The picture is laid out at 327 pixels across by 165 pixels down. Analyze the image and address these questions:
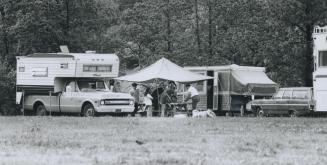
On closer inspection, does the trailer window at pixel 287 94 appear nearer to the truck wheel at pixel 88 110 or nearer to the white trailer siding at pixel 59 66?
the white trailer siding at pixel 59 66

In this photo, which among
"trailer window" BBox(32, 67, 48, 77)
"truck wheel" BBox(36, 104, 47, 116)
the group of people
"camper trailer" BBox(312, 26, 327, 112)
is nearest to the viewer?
"camper trailer" BBox(312, 26, 327, 112)

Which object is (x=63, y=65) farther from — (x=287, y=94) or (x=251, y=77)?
(x=251, y=77)

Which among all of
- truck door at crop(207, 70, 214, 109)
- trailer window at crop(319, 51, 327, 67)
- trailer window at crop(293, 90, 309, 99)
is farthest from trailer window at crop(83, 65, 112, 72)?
trailer window at crop(319, 51, 327, 67)

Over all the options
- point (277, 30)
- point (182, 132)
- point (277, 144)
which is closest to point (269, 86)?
point (277, 30)

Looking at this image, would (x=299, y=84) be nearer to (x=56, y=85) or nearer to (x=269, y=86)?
(x=269, y=86)

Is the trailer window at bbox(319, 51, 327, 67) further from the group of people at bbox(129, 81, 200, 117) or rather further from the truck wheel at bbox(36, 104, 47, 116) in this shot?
the truck wheel at bbox(36, 104, 47, 116)

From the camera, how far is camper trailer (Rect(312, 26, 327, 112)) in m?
27.7

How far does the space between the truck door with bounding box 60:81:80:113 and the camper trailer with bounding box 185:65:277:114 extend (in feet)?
28.8

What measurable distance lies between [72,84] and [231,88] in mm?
9445

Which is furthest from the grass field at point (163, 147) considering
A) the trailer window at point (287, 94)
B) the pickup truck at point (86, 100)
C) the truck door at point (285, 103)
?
the trailer window at point (287, 94)

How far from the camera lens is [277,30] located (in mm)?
43344

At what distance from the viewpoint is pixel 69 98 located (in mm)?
32438

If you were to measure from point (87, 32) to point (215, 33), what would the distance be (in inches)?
358

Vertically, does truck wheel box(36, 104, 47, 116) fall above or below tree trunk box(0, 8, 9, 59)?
below
